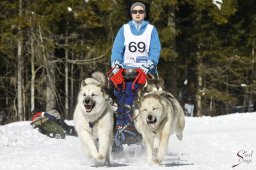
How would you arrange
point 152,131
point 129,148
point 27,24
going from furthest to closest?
point 27,24 → point 129,148 → point 152,131

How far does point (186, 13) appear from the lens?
25.6m

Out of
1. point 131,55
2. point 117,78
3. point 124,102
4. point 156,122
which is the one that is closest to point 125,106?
point 124,102

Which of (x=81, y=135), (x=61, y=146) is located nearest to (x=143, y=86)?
(x=81, y=135)

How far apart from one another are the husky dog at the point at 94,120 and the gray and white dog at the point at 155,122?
1.47 feet

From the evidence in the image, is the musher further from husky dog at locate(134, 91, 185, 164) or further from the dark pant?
husky dog at locate(134, 91, 185, 164)

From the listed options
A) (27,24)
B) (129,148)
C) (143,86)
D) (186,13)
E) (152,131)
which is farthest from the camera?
(186,13)

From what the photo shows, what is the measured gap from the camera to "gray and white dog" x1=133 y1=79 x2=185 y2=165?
643cm

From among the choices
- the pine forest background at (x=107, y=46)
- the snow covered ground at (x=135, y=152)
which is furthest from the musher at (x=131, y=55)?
the pine forest background at (x=107, y=46)

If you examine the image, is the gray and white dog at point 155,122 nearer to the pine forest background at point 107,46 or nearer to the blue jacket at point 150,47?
the blue jacket at point 150,47

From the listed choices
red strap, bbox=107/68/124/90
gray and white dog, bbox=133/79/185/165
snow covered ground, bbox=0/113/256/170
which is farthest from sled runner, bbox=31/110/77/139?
gray and white dog, bbox=133/79/185/165

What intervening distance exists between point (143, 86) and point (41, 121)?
3590 millimetres

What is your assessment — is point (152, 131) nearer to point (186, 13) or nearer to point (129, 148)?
point (129, 148)

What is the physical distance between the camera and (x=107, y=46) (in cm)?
1998

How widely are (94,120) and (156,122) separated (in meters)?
0.79
